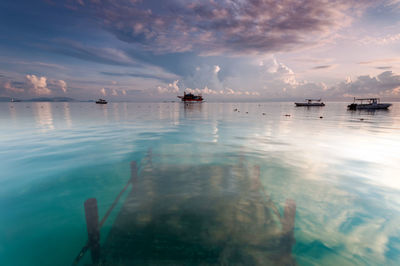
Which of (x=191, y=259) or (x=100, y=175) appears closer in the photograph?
(x=191, y=259)

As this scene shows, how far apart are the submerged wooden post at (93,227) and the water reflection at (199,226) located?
0.24 meters

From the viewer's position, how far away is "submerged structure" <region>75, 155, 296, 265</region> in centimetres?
586

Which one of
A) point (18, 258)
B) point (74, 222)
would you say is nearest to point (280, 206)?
point (74, 222)

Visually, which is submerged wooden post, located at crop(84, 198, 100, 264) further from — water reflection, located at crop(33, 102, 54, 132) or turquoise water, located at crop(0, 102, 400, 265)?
water reflection, located at crop(33, 102, 54, 132)

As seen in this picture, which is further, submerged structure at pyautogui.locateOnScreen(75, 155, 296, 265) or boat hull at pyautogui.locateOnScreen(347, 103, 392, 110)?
boat hull at pyautogui.locateOnScreen(347, 103, 392, 110)

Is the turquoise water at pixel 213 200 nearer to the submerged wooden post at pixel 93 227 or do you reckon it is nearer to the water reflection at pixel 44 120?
the submerged wooden post at pixel 93 227

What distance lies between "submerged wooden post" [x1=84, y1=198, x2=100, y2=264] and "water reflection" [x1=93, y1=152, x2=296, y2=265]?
9.5 inches

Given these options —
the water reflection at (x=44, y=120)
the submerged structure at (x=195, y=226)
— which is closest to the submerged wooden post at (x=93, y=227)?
the submerged structure at (x=195, y=226)

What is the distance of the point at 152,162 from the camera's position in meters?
14.7

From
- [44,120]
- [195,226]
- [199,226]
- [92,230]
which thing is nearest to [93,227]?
[92,230]

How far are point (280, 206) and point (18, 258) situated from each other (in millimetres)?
10433

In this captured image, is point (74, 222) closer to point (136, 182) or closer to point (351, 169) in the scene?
point (136, 182)

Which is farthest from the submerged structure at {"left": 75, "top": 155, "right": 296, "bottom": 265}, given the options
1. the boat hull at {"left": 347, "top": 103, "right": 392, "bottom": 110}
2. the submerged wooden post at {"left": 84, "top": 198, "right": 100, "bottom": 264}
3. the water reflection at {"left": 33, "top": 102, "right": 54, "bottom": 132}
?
the boat hull at {"left": 347, "top": 103, "right": 392, "bottom": 110}

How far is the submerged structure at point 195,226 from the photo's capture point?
5859 millimetres
